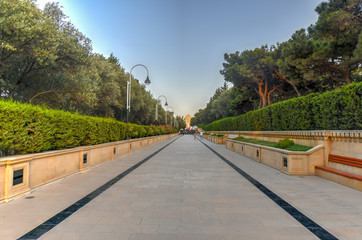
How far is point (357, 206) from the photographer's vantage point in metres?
4.69

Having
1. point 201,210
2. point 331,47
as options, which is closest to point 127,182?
point 201,210

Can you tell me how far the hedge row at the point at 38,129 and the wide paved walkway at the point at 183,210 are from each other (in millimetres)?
1412

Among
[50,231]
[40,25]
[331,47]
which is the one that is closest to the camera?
[50,231]

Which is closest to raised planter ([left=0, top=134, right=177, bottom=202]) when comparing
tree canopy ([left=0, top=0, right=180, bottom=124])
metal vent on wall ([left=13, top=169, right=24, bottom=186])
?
metal vent on wall ([left=13, top=169, right=24, bottom=186])

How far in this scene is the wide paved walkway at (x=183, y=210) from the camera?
3.43m

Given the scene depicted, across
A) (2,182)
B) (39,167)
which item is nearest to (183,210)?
(2,182)

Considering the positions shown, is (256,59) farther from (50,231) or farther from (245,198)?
(50,231)

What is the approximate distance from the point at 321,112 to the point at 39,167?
1108 centimetres

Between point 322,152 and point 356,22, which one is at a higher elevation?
point 356,22

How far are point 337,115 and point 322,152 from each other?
162 cm

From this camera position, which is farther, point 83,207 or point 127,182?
point 127,182

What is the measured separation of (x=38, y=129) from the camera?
636cm

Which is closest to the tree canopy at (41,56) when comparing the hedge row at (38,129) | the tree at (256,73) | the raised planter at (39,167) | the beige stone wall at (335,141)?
the hedge row at (38,129)

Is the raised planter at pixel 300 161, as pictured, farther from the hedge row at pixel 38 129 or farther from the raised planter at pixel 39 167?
the hedge row at pixel 38 129
